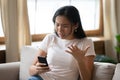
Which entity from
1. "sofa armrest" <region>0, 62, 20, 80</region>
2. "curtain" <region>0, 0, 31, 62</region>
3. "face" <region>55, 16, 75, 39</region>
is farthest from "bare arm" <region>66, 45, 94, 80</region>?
"curtain" <region>0, 0, 31, 62</region>

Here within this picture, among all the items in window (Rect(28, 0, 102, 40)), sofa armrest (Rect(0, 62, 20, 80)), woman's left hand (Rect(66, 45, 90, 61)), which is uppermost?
window (Rect(28, 0, 102, 40))

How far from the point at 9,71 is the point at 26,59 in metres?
0.19

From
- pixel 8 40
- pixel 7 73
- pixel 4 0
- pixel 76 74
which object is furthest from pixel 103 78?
pixel 4 0

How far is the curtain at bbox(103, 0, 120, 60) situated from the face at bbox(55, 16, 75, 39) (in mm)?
1190

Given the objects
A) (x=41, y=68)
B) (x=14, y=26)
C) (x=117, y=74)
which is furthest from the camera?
(x=14, y=26)

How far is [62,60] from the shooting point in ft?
6.63

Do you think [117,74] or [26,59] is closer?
[117,74]

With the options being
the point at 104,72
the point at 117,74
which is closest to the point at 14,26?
the point at 104,72

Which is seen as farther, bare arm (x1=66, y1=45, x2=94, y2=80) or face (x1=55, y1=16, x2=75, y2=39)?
face (x1=55, y1=16, x2=75, y2=39)

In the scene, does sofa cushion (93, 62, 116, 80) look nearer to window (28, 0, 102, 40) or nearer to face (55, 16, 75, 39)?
face (55, 16, 75, 39)

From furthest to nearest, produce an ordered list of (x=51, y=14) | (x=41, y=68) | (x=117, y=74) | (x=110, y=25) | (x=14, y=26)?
(x=110, y=25), (x=51, y=14), (x=14, y=26), (x=41, y=68), (x=117, y=74)

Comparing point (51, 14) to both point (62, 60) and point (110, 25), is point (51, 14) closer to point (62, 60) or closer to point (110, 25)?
point (110, 25)

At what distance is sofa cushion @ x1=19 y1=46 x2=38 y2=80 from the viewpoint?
2.26 meters

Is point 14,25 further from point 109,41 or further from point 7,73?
point 109,41
